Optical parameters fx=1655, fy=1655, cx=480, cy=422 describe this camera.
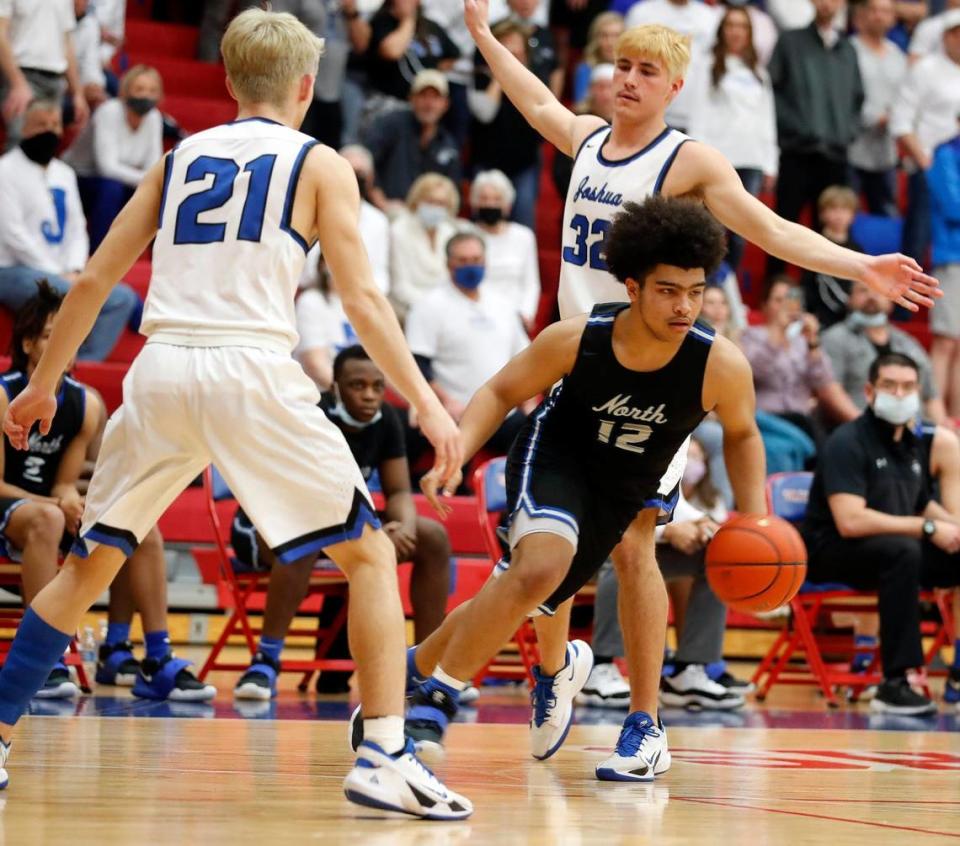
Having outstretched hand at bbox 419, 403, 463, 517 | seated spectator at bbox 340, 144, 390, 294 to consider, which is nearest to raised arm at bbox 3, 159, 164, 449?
outstretched hand at bbox 419, 403, 463, 517

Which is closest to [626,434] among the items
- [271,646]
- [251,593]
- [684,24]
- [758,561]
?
[758,561]

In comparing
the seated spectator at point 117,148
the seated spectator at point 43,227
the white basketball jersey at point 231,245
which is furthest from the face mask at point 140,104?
the white basketball jersey at point 231,245

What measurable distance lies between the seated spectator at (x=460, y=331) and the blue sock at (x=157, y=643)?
10.5 feet

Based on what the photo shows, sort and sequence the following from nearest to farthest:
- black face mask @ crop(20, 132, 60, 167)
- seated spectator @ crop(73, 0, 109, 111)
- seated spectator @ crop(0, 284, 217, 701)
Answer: seated spectator @ crop(0, 284, 217, 701), black face mask @ crop(20, 132, 60, 167), seated spectator @ crop(73, 0, 109, 111)

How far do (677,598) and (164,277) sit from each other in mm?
5139

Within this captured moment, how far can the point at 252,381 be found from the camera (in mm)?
3951

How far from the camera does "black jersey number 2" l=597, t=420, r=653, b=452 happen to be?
4938 millimetres

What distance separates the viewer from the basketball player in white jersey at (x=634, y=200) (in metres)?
5.24

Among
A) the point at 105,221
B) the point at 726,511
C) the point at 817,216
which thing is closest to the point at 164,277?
the point at 726,511

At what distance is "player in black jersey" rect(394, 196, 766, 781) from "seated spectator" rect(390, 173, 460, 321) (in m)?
6.15

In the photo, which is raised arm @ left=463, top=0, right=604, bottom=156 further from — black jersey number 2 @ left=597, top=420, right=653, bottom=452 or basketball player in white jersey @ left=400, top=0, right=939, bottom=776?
black jersey number 2 @ left=597, top=420, right=653, bottom=452

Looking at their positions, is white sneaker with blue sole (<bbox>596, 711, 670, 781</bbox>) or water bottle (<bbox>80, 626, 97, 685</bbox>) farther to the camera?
water bottle (<bbox>80, 626, 97, 685</bbox>)

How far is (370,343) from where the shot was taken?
3.98 meters

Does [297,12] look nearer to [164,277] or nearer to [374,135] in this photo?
[374,135]
